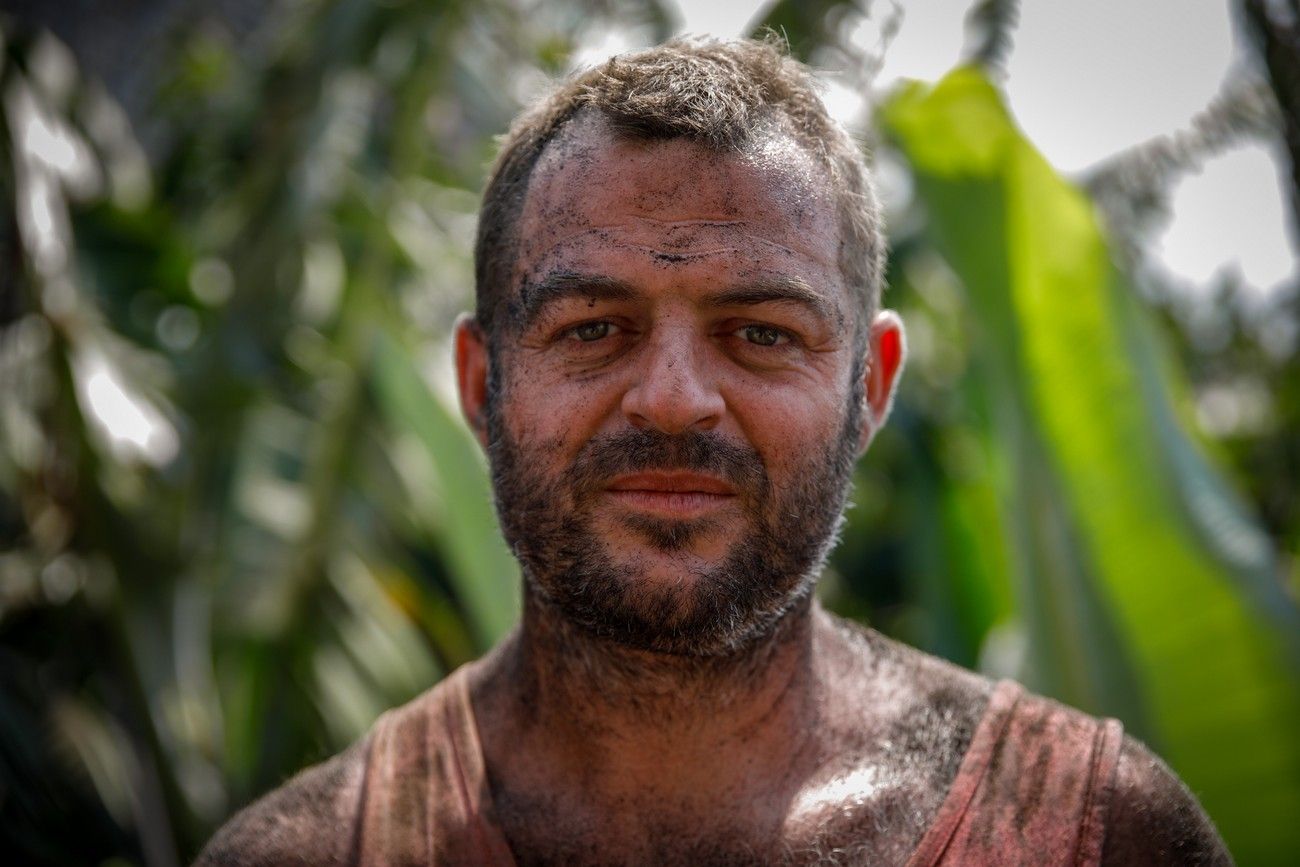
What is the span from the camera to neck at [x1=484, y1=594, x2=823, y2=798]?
5.97ft

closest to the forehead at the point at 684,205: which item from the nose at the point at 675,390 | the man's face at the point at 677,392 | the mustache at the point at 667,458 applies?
the man's face at the point at 677,392

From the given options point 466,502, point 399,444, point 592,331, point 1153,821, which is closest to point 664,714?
point 592,331

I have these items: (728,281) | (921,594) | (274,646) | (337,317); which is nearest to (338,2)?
(337,317)

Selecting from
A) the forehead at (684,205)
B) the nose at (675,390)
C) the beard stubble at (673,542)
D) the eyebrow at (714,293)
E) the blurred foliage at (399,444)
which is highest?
the forehead at (684,205)

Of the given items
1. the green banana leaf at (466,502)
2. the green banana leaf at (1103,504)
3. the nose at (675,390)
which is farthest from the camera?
the green banana leaf at (466,502)

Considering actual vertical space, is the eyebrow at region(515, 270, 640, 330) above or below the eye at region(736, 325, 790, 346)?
above

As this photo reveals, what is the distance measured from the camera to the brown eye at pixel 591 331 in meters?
1.78

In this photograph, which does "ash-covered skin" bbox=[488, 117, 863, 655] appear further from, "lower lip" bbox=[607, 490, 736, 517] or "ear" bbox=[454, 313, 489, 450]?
"ear" bbox=[454, 313, 489, 450]

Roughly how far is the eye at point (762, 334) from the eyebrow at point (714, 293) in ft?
0.14

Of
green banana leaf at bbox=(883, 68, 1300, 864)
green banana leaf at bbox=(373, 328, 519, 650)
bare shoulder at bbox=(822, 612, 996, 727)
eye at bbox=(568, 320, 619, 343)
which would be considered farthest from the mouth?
green banana leaf at bbox=(373, 328, 519, 650)

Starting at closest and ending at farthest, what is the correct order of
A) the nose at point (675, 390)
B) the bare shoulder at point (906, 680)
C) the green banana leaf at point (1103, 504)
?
the nose at point (675, 390), the bare shoulder at point (906, 680), the green banana leaf at point (1103, 504)

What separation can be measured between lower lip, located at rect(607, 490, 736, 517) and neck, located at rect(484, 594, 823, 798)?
22 cm

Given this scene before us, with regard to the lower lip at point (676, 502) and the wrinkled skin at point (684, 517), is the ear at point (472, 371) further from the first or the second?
the lower lip at point (676, 502)

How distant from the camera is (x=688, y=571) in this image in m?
1.67
